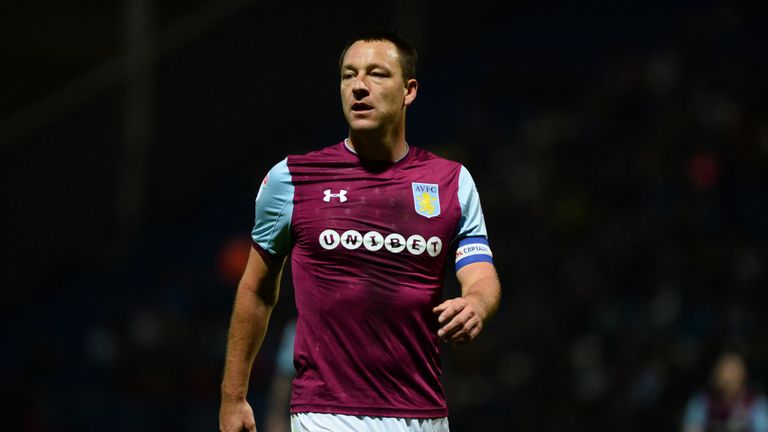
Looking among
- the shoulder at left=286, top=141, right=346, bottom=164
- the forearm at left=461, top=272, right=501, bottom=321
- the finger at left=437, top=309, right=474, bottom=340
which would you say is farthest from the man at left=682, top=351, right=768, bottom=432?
the finger at left=437, top=309, right=474, bottom=340

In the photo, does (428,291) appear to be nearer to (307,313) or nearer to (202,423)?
(307,313)

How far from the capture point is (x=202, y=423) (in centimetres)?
1294

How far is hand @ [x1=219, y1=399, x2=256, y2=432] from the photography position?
13.0ft

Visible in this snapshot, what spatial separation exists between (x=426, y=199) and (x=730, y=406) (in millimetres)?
5374

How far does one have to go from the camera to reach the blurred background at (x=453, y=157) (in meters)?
10.7

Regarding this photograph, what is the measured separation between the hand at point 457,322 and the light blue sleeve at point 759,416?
18.0ft

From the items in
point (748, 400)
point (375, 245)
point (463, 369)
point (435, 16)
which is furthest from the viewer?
point (435, 16)

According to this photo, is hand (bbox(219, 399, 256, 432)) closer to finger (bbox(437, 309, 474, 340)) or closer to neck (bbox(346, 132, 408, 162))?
finger (bbox(437, 309, 474, 340))

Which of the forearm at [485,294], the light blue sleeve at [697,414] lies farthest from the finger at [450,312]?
the light blue sleeve at [697,414]

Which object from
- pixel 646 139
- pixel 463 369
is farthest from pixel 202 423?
pixel 646 139

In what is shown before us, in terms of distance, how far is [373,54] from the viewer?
13.2ft

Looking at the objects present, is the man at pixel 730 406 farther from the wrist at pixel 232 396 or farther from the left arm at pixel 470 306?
the wrist at pixel 232 396

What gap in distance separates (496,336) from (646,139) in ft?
7.94

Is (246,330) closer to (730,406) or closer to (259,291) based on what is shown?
(259,291)
